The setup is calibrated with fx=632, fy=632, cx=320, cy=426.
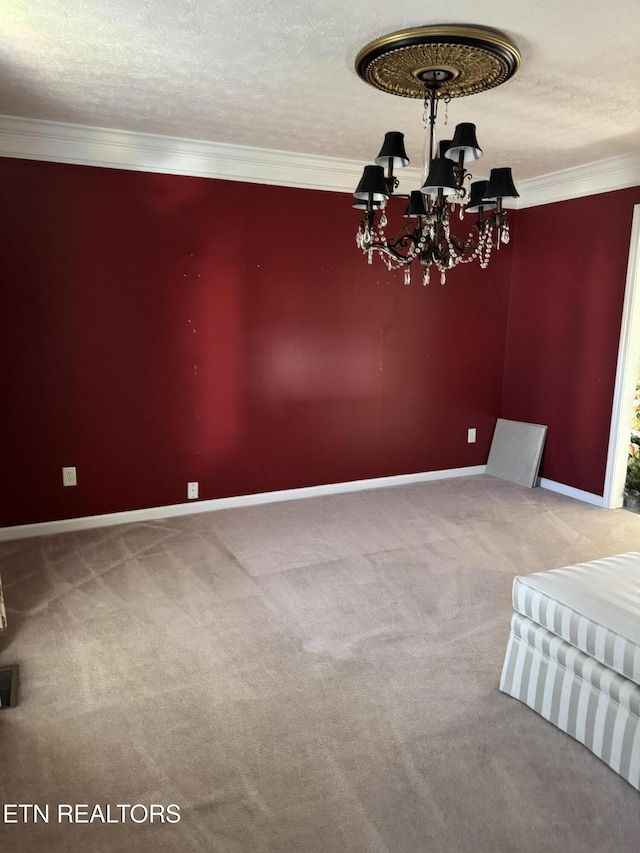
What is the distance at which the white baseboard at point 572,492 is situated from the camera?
4.84 meters

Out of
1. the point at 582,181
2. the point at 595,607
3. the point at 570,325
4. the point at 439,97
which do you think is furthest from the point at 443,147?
the point at 570,325

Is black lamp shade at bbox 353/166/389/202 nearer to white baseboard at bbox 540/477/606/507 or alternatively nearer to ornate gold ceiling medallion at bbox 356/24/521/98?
ornate gold ceiling medallion at bbox 356/24/521/98

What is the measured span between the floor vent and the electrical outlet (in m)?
1.64

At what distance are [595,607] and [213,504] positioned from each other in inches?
117

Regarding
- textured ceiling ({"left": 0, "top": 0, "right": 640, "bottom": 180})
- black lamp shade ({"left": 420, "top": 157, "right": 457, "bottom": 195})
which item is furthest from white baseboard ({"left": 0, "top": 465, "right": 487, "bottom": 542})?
black lamp shade ({"left": 420, "top": 157, "right": 457, "bottom": 195})

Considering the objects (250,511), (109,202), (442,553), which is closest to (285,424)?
(250,511)

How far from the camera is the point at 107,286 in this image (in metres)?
3.98

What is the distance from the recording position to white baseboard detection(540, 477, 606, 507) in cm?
484

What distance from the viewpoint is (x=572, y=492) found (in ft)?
16.5

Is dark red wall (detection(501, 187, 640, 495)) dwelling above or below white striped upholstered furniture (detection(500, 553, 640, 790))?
above

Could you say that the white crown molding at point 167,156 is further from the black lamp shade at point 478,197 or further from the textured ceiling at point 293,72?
the black lamp shade at point 478,197

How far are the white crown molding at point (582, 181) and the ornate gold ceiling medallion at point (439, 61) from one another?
6.95ft

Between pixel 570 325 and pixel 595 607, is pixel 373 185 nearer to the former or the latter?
pixel 595 607

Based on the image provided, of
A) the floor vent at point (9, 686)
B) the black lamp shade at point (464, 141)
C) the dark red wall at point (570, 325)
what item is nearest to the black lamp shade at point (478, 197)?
the black lamp shade at point (464, 141)
